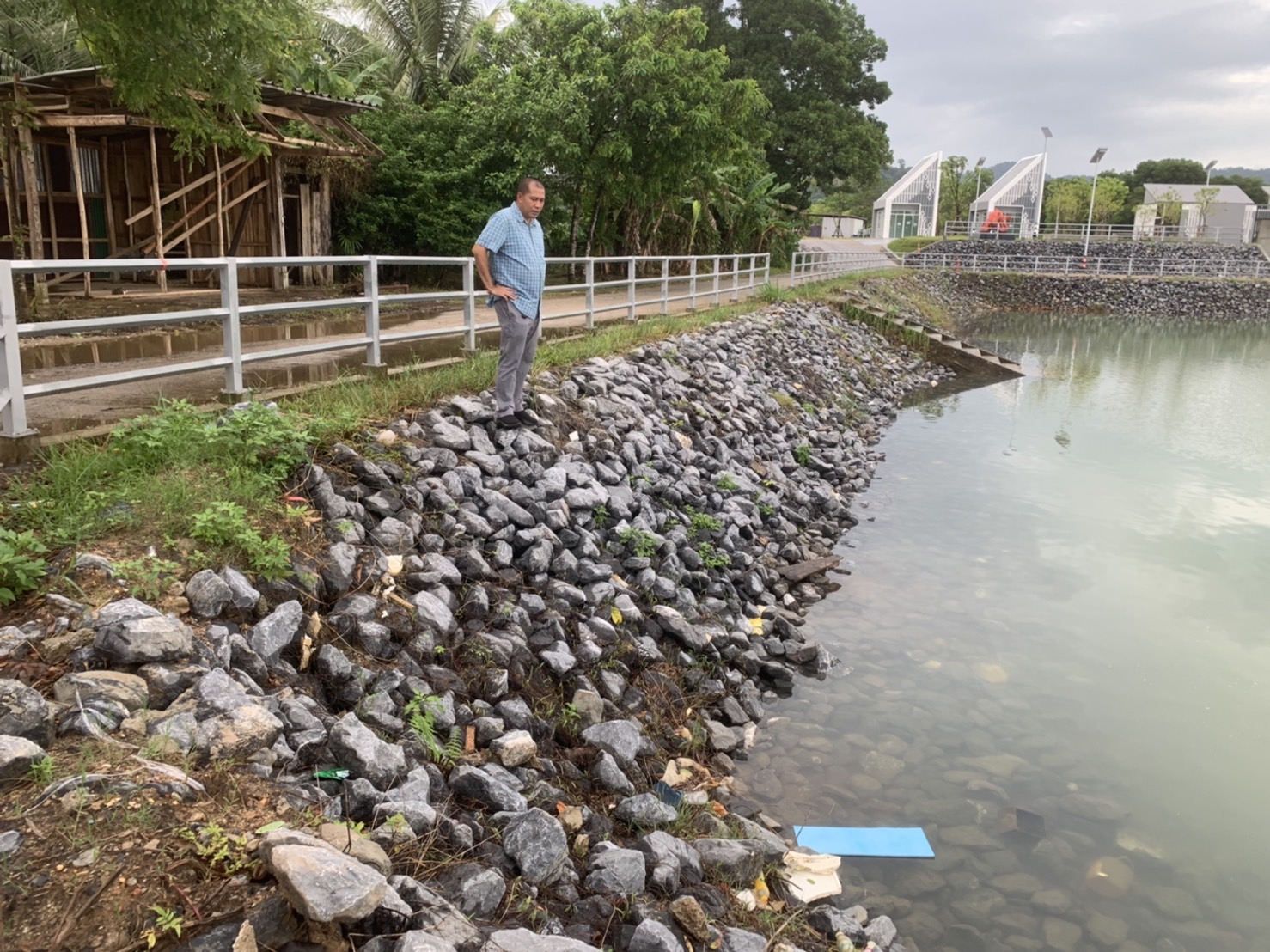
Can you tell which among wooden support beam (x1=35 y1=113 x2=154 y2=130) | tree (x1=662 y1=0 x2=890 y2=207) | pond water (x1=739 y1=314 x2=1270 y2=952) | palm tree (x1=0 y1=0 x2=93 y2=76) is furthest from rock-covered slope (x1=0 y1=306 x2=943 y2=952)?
tree (x1=662 y1=0 x2=890 y2=207)

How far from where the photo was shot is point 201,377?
823 centimetres

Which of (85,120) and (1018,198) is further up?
(1018,198)

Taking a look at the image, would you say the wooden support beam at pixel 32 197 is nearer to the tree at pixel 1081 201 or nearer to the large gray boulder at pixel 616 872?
the large gray boulder at pixel 616 872

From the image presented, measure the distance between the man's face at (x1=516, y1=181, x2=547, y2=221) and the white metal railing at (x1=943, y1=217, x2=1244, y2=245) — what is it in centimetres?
5711

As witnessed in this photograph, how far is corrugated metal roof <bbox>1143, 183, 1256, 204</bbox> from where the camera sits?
238 feet

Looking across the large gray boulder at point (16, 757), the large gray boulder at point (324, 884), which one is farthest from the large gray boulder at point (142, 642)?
the large gray boulder at point (324, 884)

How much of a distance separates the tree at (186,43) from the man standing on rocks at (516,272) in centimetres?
337

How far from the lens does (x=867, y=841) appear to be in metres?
4.97

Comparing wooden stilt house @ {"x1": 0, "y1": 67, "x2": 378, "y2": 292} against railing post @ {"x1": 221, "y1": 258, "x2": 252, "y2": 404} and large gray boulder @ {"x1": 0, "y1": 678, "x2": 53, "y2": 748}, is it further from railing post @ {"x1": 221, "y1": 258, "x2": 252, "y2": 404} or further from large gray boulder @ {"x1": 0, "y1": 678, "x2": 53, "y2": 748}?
large gray boulder @ {"x1": 0, "y1": 678, "x2": 53, "y2": 748}

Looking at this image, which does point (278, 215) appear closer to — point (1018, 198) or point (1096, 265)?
point (1096, 265)

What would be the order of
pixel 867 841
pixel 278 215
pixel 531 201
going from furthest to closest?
pixel 278 215 < pixel 531 201 < pixel 867 841

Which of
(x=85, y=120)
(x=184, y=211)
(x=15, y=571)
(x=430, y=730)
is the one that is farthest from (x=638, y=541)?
(x=184, y=211)

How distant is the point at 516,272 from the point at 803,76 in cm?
3949

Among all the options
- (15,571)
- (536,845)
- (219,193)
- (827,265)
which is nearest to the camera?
(536,845)
